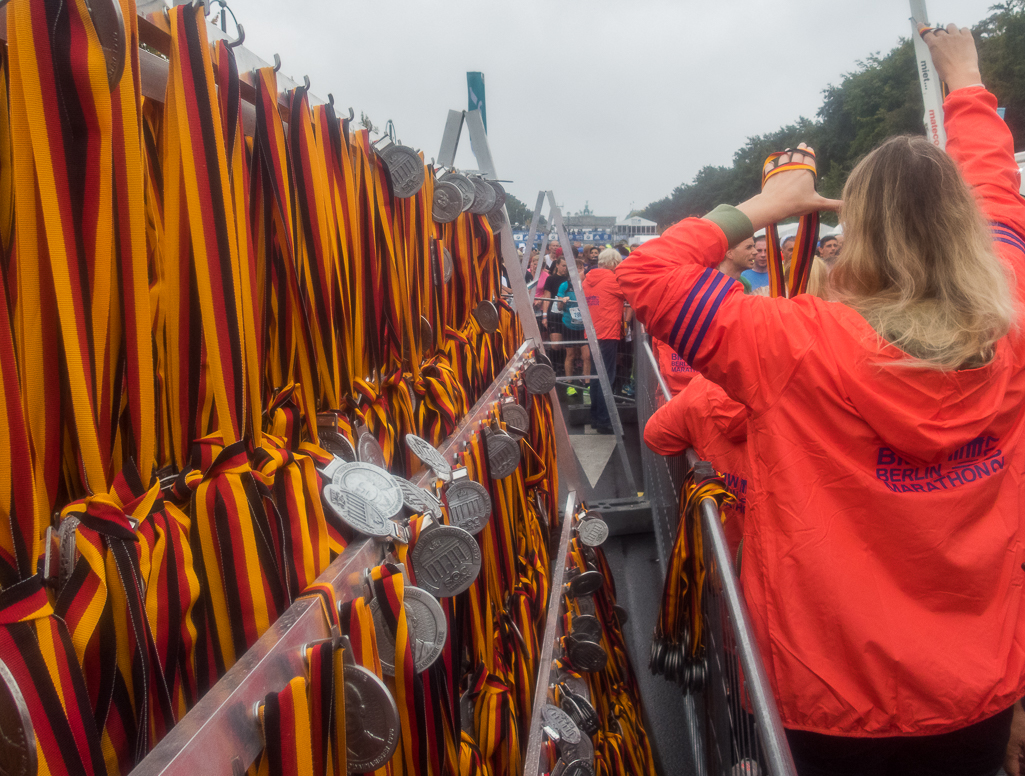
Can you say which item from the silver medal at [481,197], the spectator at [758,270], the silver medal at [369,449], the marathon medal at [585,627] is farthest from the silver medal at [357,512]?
the spectator at [758,270]

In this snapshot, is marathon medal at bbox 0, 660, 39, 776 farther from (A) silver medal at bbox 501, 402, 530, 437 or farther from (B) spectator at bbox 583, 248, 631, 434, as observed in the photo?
(B) spectator at bbox 583, 248, 631, 434

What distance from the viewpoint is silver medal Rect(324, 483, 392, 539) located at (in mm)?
755

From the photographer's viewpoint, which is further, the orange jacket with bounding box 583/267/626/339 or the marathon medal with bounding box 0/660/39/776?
the orange jacket with bounding box 583/267/626/339

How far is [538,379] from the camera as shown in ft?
7.00

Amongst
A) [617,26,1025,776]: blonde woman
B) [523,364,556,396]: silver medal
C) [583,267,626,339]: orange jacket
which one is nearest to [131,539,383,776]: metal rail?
[617,26,1025,776]: blonde woman

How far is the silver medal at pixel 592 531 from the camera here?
2.27 metres

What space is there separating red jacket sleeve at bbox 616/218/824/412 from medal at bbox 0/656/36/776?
1.06 metres

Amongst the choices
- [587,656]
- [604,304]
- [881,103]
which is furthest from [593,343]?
[881,103]

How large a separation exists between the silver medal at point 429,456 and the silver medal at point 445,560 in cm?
20

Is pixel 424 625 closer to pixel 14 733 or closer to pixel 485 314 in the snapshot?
pixel 14 733

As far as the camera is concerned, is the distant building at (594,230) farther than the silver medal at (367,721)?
Yes

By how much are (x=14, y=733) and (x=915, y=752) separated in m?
1.42

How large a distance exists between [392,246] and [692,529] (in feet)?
3.68

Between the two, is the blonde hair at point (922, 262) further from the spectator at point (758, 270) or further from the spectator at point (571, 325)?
the spectator at point (571, 325)
